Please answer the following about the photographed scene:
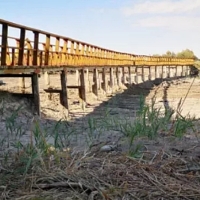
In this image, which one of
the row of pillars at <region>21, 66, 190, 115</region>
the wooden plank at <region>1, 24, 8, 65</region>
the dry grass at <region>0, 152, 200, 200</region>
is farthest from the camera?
the row of pillars at <region>21, 66, 190, 115</region>

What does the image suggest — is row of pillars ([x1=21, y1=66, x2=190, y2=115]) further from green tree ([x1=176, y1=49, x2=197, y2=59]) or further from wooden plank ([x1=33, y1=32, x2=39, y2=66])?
green tree ([x1=176, y1=49, x2=197, y2=59])

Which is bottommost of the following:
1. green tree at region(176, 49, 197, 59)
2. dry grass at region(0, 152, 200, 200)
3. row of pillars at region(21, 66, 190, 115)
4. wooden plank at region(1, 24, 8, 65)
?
dry grass at region(0, 152, 200, 200)

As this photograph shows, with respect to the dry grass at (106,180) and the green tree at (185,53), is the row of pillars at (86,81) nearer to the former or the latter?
the dry grass at (106,180)

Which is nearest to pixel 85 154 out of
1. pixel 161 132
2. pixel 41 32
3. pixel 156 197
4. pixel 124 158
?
pixel 124 158

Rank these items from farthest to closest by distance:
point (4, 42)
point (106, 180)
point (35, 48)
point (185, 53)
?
point (185, 53) → point (35, 48) → point (4, 42) → point (106, 180)

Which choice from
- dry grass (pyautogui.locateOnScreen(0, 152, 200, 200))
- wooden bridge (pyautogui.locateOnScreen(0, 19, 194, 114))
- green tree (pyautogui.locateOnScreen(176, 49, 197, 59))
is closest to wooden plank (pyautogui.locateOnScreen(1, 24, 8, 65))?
wooden bridge (pyautogui.locateOnScreen(0, 19, 194, 114))

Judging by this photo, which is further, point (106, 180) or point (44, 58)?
Result: point (44, 58)

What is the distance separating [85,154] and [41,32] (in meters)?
9.05

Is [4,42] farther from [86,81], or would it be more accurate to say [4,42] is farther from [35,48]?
[86,81]

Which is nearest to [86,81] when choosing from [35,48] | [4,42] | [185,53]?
[35,48]

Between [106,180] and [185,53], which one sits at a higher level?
[185,53]

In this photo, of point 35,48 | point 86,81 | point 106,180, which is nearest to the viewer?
point 106,180

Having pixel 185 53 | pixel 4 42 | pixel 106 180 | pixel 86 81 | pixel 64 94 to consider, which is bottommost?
pixel 106 180

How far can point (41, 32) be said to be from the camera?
12148 millimetres
